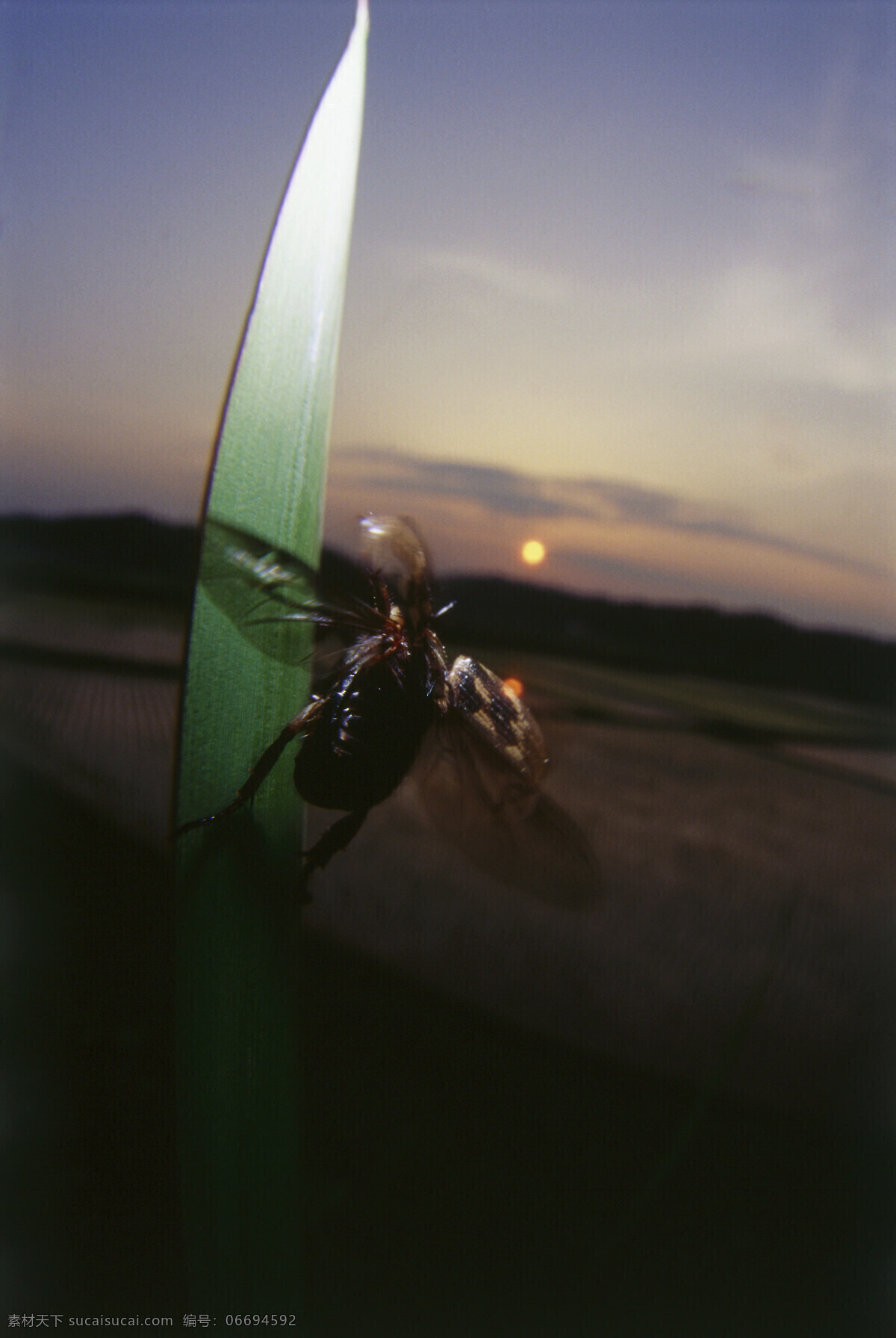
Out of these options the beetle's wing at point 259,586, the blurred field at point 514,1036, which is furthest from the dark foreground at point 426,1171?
the beetle's wing at point 259,586

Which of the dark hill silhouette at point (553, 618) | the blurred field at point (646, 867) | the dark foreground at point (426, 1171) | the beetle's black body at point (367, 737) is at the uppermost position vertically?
the dark hill silhouette at point (553, 618)

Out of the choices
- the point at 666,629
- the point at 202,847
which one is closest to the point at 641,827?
the point at 666,629

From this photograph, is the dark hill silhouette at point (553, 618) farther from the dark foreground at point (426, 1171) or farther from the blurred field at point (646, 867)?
the dark foreground at point (426, 1171)

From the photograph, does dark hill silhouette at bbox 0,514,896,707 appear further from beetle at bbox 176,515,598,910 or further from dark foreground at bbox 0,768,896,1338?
dark foreground at bbox 0,768,896,1338

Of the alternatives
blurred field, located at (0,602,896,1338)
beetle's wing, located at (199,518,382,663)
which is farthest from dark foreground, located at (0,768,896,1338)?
beetle's wing, located at (199,518,382,663)

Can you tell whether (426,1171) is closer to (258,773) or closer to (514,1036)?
(514,1036)

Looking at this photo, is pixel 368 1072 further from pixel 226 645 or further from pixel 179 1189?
pixel 226 645
